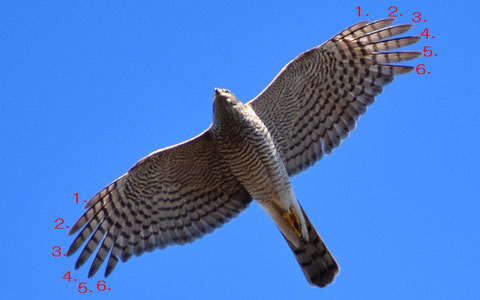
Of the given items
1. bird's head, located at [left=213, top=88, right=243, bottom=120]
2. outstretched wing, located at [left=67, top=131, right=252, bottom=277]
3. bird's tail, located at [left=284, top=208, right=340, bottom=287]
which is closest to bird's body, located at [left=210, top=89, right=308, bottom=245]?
bird's head, located at [left=213, top=88, right=243, bottom=120]

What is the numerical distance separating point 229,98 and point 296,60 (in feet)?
3.75

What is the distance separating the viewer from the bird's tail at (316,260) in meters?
16.8

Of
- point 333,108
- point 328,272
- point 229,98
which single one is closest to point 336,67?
point 333,108

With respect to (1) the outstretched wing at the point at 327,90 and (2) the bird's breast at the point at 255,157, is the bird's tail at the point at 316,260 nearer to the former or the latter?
(2) the bird's breast at the point at 255,157

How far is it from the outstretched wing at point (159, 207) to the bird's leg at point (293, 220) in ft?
2.66

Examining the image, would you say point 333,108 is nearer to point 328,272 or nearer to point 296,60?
point 296,60

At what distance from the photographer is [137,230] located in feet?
56.5

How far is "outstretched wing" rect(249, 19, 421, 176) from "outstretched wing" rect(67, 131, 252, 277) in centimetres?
104

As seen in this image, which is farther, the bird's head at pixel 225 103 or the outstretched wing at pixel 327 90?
the outstretched wing at pixel 327 90

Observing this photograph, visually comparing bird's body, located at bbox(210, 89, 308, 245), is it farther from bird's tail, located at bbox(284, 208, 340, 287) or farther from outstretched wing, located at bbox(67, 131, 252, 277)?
outstretched wing, located at bbox(67, 131, 252, 277)

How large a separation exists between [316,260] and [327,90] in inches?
97.5

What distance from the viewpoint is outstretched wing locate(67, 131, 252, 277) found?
16.9 m

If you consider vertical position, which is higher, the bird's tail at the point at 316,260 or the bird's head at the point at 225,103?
the bird's head at the point at 225,103

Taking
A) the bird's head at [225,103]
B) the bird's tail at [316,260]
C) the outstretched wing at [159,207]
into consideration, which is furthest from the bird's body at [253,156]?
the outstretched wing at [159,207]
